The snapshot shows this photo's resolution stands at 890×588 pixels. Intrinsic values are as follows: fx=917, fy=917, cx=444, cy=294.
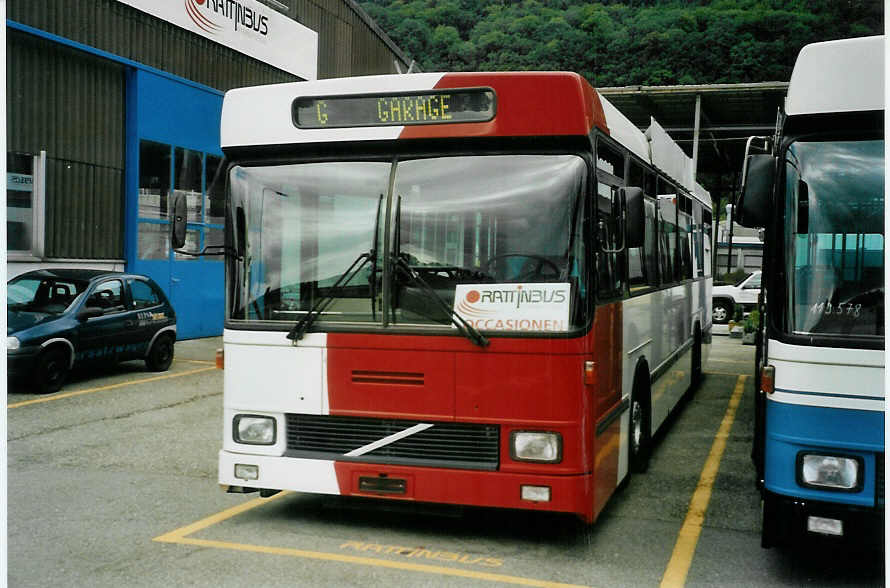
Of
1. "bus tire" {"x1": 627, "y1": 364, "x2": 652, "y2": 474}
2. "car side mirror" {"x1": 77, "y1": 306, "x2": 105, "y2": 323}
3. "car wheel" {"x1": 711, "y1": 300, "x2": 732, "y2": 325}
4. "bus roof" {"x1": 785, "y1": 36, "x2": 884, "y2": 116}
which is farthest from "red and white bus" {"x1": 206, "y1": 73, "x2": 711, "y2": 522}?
"car wheel" {"x1": 711, "y1": 300, "x2": 732, "y2": 325}

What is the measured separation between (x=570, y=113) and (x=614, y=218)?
2.62 ft

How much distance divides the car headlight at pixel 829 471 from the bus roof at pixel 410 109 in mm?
2133

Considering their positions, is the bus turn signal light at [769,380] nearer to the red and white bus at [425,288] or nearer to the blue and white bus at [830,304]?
the blue and white bus at [830,304]

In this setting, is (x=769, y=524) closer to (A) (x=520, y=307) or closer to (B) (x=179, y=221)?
(A) (x=520, y=307)

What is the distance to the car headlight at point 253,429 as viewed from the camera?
561 cm

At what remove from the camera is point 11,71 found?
15070 mm

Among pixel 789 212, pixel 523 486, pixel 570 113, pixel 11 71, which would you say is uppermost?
pixel 11 71

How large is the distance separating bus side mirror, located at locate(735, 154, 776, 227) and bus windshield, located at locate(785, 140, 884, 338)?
0.13 m

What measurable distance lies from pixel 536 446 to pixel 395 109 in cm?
214

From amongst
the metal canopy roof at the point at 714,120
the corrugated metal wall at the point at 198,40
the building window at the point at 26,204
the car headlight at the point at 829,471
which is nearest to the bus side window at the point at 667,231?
the car headlight at the point at 829,471

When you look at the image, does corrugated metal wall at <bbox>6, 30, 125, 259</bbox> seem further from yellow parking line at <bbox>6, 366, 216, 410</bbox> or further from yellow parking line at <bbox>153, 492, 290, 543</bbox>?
yellow parking line at <bbox>153, 492, 290, 543</bbox>

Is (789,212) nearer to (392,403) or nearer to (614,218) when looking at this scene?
(614,218)

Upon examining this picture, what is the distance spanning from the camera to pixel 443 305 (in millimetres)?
5262

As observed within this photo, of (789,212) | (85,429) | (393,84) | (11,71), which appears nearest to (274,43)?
(11,71)
